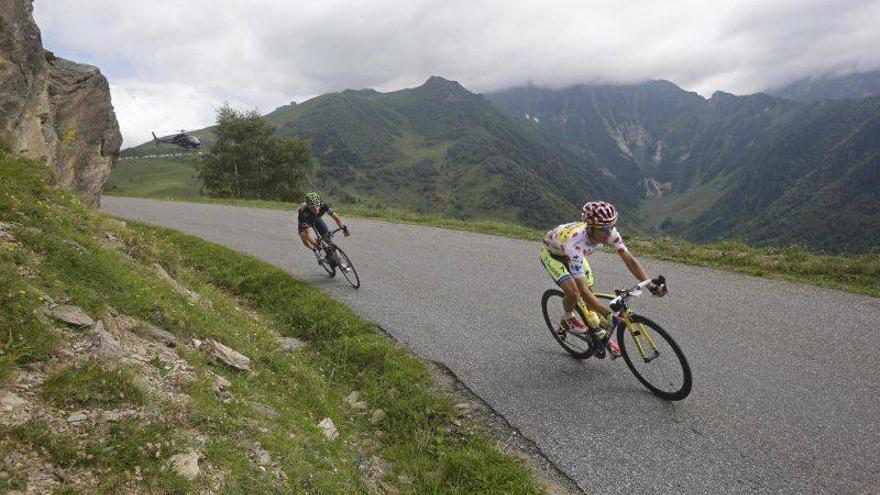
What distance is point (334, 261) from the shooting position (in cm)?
1343

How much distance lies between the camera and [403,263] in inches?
586

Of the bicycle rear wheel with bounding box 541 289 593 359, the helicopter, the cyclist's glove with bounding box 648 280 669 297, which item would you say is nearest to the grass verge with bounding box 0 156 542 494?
the bicycle rear wheel with bounding box 541 289 593 359

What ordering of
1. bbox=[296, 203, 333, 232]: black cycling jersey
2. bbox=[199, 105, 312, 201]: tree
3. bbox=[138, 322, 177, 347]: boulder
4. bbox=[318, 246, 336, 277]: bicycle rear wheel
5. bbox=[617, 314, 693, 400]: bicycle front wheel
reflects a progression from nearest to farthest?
bbox=[138, 322, 177, 347]: boulder → bbox=[617, 314, 693, 400]: bicycle front wheel → bbox=[318, 246, 336, 277]: bicycle rear wheel → bbox=[296, 203, 333, 232]: black cycling jersey → bbox=[199, 105, 312, 201]: tree

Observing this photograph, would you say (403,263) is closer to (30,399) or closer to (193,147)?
(30,399)

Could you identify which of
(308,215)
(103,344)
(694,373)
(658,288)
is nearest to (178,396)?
(103,344)

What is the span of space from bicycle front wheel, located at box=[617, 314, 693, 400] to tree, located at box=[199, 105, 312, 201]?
52403 millimetres

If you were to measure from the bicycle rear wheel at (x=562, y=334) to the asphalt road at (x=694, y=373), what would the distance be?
0.18 metres

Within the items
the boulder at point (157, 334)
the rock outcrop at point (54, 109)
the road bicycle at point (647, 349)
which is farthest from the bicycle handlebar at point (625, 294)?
the rock outcrop at point (54, 109)

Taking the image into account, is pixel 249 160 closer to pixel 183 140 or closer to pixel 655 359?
pixel 183 140

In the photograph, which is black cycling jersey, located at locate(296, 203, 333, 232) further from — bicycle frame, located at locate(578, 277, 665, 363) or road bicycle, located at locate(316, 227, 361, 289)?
bicycle frame, located at locate(578, 277, 665, 363)

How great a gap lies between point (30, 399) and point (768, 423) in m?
7.49

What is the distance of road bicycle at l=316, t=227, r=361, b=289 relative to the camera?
12961 mm

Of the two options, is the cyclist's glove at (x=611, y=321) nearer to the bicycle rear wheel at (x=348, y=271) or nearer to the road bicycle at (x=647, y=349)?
the road bicycle at (x=647, y=349)

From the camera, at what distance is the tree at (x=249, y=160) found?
54.3m
